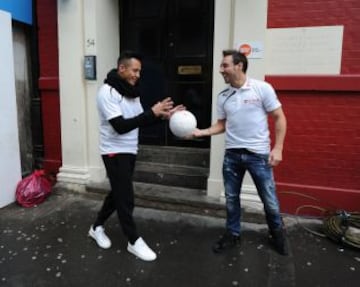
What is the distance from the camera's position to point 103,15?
4.28 meters

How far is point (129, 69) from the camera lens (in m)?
2.72

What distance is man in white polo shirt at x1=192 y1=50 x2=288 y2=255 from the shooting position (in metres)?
2.73

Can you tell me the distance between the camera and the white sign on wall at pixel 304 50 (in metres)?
3.42

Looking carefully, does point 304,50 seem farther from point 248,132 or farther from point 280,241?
point 280,241

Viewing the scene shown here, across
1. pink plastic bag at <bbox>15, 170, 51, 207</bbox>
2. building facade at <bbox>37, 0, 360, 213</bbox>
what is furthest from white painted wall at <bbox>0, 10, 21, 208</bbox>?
building facade at <bbox>37, 0, 360, 213</bbox>

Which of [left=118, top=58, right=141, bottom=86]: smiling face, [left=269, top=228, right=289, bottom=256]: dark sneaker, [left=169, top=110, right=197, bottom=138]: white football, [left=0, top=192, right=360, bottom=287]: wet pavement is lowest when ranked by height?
[left=0, top=192, right=360, bottom=287]: wet pavement

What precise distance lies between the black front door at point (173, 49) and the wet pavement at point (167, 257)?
1586mm

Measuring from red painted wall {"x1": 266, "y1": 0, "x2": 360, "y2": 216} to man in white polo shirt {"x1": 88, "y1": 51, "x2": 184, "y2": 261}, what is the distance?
1.58 m

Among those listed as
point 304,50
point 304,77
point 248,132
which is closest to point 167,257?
point 248,132

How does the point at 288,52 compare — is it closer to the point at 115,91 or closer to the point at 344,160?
the point at 344,160

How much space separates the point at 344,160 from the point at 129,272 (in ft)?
8.19

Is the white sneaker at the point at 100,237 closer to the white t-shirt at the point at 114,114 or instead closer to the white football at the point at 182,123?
the white t-shirt at the point at 114,114

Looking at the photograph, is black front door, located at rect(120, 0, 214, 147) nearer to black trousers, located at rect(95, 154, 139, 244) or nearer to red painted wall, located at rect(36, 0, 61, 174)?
red painted wall, located at rect(36, 0, 61, 174)

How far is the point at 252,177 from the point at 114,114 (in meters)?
1.31
